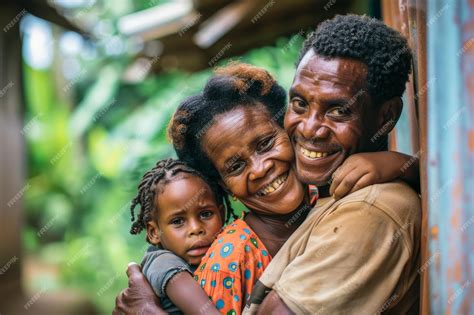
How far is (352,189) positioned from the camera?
218 centimetres

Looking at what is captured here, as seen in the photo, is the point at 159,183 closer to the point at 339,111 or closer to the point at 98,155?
the point at 339,111

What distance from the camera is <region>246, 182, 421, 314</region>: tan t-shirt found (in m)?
1.98

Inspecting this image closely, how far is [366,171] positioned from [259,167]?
0.57 metres

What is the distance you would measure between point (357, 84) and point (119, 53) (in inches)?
230

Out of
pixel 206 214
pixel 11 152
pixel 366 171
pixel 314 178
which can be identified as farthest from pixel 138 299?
pixel 11 152

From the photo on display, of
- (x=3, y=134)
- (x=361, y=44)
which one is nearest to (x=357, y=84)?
(x=361, y=44)

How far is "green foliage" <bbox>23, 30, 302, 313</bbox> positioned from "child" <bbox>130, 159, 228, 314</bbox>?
Result: 2.63 m

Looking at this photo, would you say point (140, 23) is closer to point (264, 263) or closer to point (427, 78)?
point (264, 263)

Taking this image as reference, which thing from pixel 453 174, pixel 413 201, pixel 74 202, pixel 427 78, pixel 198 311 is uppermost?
pixel 427 78

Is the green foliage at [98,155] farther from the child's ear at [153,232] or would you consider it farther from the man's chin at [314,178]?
the man's chin at [314,178]

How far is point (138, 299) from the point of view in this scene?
282 cm
